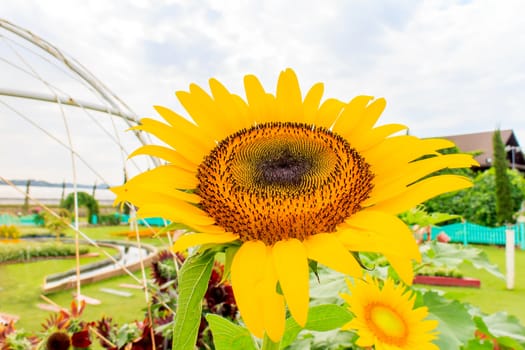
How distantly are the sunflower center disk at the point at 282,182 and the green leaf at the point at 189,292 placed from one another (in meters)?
0.04

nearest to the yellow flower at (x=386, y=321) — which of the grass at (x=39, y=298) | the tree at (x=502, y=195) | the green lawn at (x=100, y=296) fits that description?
the grass at (x=39, y=298)

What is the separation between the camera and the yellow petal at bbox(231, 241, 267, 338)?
350mm

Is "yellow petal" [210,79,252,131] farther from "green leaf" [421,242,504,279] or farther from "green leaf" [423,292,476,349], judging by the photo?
"green leaf" [421,242,504,279]

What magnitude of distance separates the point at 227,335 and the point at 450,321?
0.74 meters

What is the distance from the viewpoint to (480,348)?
4.35 ft

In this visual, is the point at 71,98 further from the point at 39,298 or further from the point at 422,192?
the point at 39,298

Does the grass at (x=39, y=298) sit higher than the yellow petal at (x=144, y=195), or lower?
lower

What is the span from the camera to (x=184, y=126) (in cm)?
53

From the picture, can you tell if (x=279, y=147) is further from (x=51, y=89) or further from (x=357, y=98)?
(x=51, y=89)

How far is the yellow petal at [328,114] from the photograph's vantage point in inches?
23.5

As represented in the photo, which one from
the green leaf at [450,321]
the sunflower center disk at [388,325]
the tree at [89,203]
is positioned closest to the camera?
the sunflower center disk at [388,325]

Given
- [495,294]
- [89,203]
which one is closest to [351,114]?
[495,294]

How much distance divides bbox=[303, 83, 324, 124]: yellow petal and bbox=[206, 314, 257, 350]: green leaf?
0.28 m

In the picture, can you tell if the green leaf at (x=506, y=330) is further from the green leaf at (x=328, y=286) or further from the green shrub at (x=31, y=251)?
the green shrub at (x=31, y=251)
